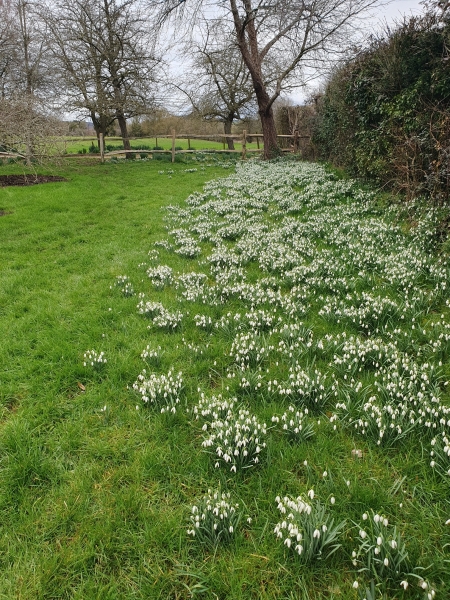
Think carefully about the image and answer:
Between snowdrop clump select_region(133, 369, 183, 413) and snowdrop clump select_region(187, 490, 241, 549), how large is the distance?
1025 millimetres

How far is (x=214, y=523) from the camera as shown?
6.93 ft

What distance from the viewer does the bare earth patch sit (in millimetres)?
16472

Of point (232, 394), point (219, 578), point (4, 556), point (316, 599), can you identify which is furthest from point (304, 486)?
point (4, 556)

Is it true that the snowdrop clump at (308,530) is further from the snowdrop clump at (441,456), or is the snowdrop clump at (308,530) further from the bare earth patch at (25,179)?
the bare earth patch at (25,179)

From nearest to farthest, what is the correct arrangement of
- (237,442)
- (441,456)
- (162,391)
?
(441,456)
(237,442)
(162,391)

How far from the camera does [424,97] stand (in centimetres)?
868

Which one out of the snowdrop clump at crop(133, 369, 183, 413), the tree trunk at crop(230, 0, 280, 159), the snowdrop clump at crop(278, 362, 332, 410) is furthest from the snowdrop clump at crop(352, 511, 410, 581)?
the tree trunk at crop(230, 0, 280, 159)

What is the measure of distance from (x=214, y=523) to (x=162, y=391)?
1.42 metres

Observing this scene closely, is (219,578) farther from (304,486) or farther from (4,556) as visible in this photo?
(4,556)

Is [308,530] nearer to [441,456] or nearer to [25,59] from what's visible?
[441,456]

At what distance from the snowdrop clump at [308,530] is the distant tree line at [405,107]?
6.66 metres

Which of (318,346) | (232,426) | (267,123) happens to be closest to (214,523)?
(232,426)

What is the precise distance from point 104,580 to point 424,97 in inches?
446

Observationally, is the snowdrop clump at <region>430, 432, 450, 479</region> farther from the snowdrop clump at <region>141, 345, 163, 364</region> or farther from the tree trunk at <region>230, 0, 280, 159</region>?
the tree trunk at <region>230, 0, 280, 159</region>
